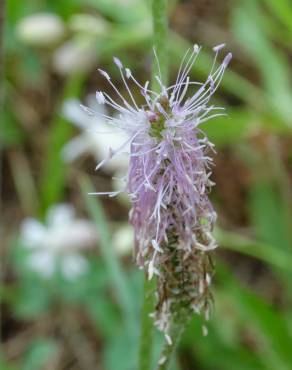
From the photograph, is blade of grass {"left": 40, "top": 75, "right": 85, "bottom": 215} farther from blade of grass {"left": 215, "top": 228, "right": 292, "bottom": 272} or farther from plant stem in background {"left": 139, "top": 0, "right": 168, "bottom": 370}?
plant stem in background {"left": 139, "top": 0, "right": 168, "bottom": 370}

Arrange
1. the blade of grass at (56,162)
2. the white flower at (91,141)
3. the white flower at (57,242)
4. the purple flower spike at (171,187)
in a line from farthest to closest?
the blade of grass at (56,162), the white flower at (91,141), the white flower at (57,242), the purple flower spike at (171,187)

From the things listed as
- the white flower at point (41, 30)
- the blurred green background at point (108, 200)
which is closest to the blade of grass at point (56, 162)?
the blurred green background at point (108, 200)

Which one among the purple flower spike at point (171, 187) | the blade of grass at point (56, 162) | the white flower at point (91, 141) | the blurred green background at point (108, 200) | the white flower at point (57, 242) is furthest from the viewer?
the blade of grass at point (56, 162)

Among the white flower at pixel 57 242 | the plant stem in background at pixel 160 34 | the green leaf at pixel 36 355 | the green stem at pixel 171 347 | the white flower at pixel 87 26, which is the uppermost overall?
the plant stem in background at pixel 160 34

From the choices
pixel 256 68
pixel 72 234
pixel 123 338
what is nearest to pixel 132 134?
pixel 123 338

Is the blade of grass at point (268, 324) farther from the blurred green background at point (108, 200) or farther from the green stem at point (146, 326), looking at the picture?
the green stem at point (146, 326)

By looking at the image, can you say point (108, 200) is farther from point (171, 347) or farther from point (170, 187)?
point (170, 187)

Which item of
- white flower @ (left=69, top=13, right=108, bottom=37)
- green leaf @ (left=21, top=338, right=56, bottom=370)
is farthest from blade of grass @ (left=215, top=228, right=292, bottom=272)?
white flower @ (left=69, top=13, right=108, bottom=37)

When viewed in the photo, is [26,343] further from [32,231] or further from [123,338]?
[123,338]
